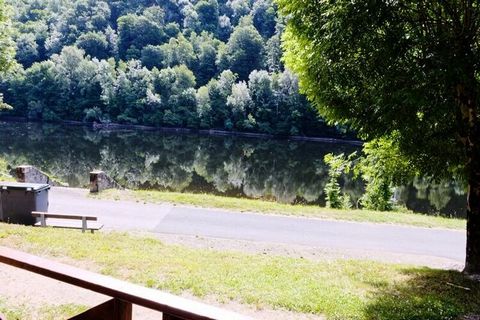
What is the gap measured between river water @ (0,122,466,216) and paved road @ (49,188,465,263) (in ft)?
51.9

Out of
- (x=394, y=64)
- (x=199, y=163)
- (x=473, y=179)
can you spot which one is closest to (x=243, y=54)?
(x=199, y=163)

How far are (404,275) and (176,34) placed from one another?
14727 cm

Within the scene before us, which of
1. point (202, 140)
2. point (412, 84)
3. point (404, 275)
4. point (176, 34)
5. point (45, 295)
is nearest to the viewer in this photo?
point (45, 295)

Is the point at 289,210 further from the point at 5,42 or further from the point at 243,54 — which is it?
the point at 243,54

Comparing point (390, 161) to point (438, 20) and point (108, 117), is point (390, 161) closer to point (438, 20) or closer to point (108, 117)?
point (438, 20)

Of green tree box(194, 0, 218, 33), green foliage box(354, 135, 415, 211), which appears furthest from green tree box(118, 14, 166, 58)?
green foliage box(354, 135, 415, 211)

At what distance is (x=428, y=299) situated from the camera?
28.5ft

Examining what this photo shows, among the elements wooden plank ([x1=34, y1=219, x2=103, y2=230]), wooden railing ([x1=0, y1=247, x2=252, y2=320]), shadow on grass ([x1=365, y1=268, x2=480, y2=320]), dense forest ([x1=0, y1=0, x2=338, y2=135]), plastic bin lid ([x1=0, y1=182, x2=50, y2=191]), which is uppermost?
dense forest ([x1=0, y1=0, x2=338, y2=135])

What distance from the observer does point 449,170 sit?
10789 mm

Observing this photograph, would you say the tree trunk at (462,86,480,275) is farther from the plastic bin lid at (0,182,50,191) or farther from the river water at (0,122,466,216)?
the river water at (0,122,466,216)

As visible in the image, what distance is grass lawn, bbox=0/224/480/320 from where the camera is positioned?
816cm

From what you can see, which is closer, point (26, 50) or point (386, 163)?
point (386, 163)

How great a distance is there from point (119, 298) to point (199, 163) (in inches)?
1911

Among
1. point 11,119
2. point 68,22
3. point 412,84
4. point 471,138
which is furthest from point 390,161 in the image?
point 68,22
